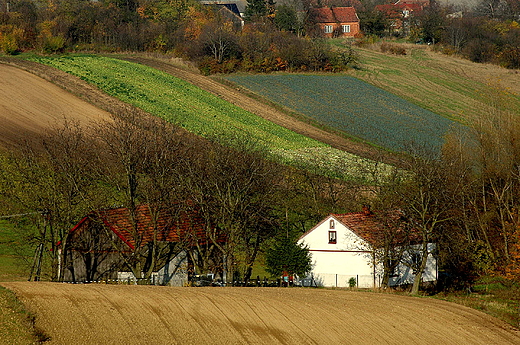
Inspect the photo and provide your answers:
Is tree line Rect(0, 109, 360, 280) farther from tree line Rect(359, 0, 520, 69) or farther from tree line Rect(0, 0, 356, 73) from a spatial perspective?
tree line Rect(359, 0, 520, 69)

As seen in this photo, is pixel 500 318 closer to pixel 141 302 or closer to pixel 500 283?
pixel 500 283

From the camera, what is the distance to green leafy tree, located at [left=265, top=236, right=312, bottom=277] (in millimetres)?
53438

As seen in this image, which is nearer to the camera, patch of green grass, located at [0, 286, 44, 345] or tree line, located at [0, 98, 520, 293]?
patch of green grass, located at [0, 286, 44, 345]

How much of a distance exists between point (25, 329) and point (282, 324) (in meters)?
12.2

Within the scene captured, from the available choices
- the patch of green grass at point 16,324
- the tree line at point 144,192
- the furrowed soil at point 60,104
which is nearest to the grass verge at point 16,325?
the patch of green grass at point 16,324

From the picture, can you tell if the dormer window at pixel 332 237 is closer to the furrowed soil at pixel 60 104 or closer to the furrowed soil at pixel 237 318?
the furrowed soil at pixel 237 318

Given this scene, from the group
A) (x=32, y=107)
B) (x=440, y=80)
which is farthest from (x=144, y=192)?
(x=440, y=80)

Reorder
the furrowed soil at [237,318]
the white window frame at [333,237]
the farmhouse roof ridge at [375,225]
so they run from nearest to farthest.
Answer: the furrowed soil at [237,318] → the farmhouse roof ridge at [375,225] → the white window frame at [333,237]

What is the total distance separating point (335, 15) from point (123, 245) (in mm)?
151073

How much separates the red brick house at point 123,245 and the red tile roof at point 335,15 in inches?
5516

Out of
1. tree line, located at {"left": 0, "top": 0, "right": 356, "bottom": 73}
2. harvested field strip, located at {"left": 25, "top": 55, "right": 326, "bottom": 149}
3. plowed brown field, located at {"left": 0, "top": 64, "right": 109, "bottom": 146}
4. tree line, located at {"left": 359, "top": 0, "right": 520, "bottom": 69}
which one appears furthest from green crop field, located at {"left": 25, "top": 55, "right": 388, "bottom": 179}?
tree line, located at {"left": 359, "top": 0, "right": 520, "bottom": 69}

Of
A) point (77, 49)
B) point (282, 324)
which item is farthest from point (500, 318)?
point (77, 49)

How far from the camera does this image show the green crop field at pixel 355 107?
97.6 metres

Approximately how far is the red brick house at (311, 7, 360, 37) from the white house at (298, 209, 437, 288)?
127 m
